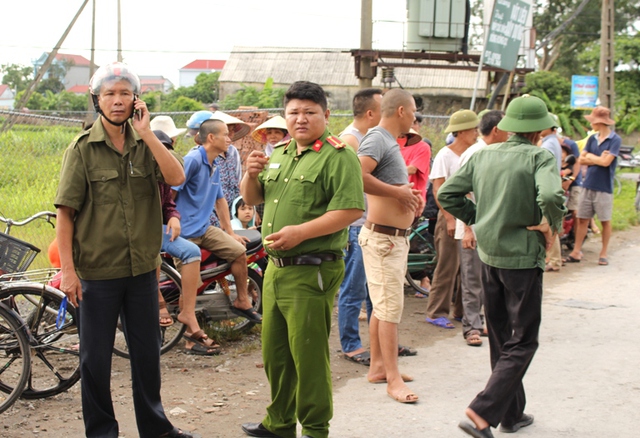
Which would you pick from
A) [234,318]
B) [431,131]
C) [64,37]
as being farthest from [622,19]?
[234,318]

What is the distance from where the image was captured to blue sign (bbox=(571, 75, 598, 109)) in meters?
29.7

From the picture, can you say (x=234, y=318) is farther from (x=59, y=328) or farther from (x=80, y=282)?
(x=80, y=282)

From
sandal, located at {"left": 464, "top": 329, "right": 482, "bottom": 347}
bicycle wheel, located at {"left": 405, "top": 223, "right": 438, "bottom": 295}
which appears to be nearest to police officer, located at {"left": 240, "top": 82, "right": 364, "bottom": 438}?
sandal, located at {"left": 464, "top": 329, "right": 482, "bottom": 347}

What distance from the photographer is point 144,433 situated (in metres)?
4.50

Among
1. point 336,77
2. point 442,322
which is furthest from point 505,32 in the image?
point 336,77

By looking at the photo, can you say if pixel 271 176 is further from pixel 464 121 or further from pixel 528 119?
pixel 464 121

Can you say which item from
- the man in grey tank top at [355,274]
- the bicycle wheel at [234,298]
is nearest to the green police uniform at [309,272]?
the man in grey tank top at [355,274]

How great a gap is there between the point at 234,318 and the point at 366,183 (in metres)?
2.41

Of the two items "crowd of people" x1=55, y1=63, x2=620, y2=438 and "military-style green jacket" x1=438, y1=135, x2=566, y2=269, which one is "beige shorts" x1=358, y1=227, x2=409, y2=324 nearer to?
"crowd of people" x1=55, y1=63, x2=620, y2=438

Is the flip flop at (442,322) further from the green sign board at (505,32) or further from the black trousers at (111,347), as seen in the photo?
the green sign board at (505,32)

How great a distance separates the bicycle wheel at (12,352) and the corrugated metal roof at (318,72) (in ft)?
100

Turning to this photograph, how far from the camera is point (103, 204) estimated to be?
13.8 ft

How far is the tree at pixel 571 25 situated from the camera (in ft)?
145

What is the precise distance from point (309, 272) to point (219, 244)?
2440 mm
